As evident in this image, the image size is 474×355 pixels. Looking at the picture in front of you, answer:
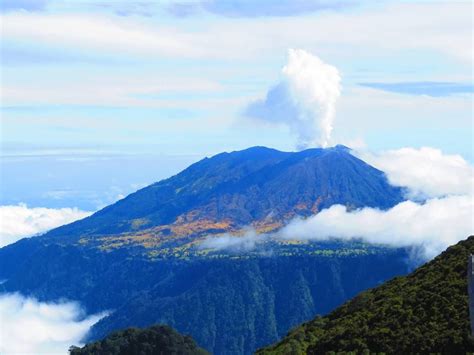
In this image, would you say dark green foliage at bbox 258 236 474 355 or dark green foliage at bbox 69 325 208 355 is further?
dark green foliage at bbox 69 325 208 355

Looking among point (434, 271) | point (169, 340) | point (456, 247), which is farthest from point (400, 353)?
point (169, 340)

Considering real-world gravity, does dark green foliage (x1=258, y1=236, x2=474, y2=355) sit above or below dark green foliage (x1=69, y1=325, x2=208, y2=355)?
below

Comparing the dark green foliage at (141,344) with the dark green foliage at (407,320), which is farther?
the dark green foliage at (141,344)

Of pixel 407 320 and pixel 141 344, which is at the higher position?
pixel 141 344

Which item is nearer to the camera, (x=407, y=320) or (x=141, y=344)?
(x=407, y=320)
